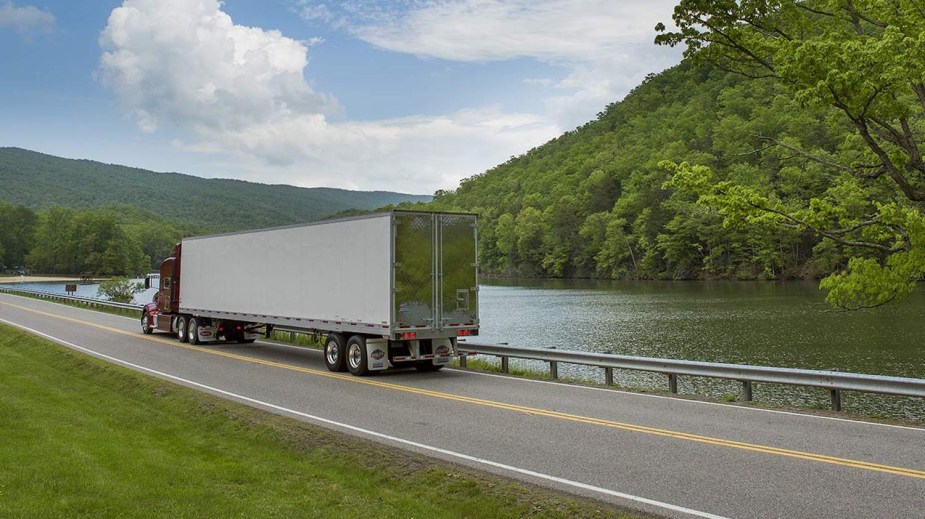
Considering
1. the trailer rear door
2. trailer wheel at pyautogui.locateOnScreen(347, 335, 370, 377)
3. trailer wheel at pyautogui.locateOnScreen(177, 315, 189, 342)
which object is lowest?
trailer wheel at pyautogui.locateOnScreen(347, 335, 370, 377)

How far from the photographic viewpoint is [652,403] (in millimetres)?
12188

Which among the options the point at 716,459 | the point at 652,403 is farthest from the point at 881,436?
the point at 652,403

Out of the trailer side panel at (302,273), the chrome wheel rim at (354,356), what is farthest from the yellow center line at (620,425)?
the trailer side panel at (302,273)

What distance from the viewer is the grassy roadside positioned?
6.54 meters

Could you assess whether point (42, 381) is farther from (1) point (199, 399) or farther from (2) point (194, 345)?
(2) point (194, 345)

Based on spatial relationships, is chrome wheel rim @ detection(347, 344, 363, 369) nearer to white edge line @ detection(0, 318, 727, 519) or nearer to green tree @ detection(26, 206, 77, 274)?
white edge line @ detection(0, 318, 727, 519)

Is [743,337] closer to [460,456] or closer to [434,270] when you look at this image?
[434,270]

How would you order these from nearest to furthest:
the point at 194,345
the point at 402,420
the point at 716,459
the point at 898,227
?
the point at 716,459 → the point at 402,420 → the point at 898,227 → the point at 194,345

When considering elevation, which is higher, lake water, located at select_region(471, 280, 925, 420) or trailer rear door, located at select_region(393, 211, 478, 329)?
trailer rear door, located at select_region(393, 211, 478, 329)

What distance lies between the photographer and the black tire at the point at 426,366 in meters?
17.1

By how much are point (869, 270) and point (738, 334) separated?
1763 cm

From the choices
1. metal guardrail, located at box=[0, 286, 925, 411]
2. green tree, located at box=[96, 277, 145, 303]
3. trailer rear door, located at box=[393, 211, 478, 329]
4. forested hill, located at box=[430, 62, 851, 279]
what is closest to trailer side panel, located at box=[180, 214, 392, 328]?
trailer rear door, located at box=[393, 211, 478, 329]

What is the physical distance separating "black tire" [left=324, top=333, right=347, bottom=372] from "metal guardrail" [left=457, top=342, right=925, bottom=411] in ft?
12.4

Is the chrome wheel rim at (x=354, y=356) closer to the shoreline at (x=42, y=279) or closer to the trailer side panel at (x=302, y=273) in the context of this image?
the trailer side panel at (x=302, y=273)
